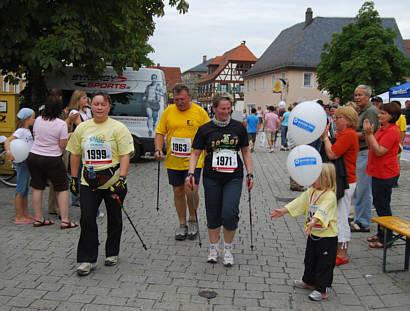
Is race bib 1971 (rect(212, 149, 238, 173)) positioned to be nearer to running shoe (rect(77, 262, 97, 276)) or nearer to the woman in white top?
running shoe (rect(77, 262, 97, 276))

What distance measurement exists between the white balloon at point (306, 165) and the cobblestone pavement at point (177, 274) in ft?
3.66

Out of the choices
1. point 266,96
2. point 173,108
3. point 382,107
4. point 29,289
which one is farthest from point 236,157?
→ point 266,96

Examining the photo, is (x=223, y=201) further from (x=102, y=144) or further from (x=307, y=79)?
(x=307, y=79)

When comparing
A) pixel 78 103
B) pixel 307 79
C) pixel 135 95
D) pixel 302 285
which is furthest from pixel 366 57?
pixel 302 285

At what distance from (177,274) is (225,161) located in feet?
4.34

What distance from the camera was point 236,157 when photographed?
4.87 metres

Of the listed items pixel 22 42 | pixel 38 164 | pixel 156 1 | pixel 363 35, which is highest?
pixel 363 35

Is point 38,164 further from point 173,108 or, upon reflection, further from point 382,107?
point 382,107

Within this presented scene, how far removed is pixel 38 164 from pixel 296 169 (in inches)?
147

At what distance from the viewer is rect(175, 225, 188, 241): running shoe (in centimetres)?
580

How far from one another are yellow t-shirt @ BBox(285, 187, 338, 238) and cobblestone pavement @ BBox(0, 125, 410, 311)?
67 cm

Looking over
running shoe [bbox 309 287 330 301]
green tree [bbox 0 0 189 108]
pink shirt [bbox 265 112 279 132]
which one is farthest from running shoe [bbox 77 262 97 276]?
pink shirt [bbox 265 112 279 132]

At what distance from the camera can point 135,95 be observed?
13.5 m

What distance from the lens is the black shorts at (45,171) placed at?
6.12 m
